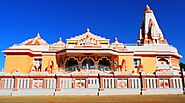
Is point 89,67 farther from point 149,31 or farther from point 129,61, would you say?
point 149,31

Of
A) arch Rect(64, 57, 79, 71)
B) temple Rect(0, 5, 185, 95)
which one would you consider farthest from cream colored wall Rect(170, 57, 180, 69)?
arch Rect(64, 57, 79, 71)

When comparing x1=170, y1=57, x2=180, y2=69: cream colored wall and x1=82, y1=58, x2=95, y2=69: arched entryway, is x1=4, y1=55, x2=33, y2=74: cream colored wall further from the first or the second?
x1=170, y1=57, x2=180, y2=69: cream colored wall

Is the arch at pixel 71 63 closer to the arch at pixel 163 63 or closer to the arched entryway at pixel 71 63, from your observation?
the arched entryway at pixel 71 63

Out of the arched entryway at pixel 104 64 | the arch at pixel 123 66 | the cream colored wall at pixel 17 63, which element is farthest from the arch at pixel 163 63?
the cream colored wall at pixel 17 63

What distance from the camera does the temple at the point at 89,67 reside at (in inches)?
704

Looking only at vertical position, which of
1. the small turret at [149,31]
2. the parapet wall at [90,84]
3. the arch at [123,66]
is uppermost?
the small turret at [149,31]

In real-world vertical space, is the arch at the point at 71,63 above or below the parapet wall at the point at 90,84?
above

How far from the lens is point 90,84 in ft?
59.5

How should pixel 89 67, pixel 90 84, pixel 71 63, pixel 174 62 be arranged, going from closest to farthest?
pixel 90 84 < pixel 89 67 < pixel 174 62 < pixel 71 63

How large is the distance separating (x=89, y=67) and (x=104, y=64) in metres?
3.19

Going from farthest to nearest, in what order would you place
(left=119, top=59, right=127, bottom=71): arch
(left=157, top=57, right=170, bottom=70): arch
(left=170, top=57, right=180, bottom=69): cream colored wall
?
(left=170, top=57, right=180, bottom=69): cream colored wall → (left=157, top=57, right=170, bottom=70): arch → (left=119, top=59, right=127, bottom=71): arch

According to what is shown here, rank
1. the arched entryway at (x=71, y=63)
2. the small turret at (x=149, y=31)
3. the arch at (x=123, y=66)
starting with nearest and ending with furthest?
1. the arched entryway at (x=71, y=63)
2. the arch at (x=123, y=66)
3. the small turret at (x=149, y=31)

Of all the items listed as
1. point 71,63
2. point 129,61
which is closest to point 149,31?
point 129,61

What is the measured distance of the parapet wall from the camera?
698 inches
